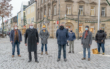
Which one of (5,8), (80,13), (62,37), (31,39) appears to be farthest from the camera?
(5,8)

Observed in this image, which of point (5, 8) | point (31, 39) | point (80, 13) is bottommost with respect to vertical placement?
point (31, 39)

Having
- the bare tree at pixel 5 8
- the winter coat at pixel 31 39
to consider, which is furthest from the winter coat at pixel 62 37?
the bare tree at pixel 5 8

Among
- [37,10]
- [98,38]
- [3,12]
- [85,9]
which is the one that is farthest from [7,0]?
[98,38]

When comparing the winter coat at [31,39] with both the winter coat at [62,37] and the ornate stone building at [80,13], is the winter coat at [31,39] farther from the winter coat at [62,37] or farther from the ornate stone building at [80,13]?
the ornate stone building at [80,13]

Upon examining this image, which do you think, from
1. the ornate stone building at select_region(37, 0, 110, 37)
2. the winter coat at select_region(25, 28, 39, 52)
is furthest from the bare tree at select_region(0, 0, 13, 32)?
the winter coat at select_region(25, 28, 39, 52)

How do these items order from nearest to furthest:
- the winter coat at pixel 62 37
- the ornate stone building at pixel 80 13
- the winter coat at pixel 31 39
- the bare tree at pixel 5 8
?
the winter coat at pixel 31 39 → the winter coat at pixel 62 37 → the ornate stone building at pixel 80 13 → the bare tree at pixel 5 8

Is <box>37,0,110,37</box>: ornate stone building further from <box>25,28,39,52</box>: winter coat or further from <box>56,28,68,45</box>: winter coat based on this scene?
<box>25,28,39,52</box>: winter coat

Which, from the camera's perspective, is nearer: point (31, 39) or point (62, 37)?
point (31, 39)

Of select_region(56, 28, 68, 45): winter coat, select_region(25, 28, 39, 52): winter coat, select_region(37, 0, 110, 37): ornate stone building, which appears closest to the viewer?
select_region(25, 28, 39, 52): winter coat

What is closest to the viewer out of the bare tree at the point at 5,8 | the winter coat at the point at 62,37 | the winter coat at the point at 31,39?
the winter coat at the point at 31,39

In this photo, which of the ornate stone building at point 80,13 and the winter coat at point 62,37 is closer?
the winter coat at point 62,37

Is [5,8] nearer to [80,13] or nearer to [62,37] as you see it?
[80,13]

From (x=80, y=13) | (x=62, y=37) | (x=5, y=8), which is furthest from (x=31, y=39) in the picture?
(x=5, y=8)

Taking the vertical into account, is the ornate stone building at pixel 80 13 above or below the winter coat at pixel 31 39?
above
